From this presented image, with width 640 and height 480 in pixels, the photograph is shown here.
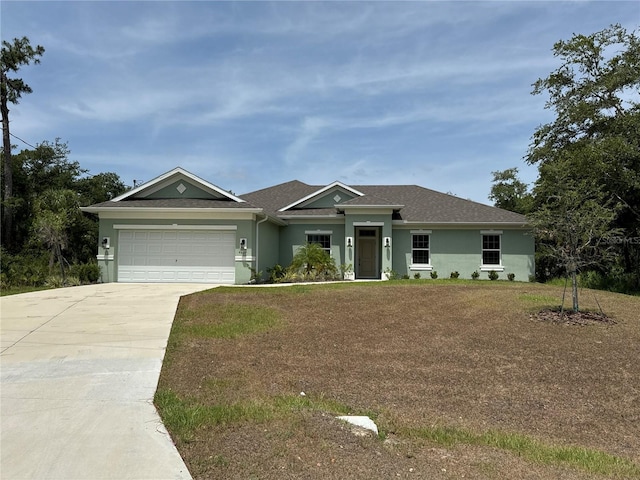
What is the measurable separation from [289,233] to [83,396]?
17.2 m

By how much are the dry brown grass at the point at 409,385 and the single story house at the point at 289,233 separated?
7.85 meters

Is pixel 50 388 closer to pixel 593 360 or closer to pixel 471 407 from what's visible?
pixel 471 407

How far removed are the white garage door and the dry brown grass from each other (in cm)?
762

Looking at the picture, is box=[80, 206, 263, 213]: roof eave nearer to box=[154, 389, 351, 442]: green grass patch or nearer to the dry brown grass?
the dry brown grass

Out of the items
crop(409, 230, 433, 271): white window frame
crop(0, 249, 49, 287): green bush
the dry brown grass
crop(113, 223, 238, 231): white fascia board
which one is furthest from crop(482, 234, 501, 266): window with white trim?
crop(0, 249, 49, 287): green bush

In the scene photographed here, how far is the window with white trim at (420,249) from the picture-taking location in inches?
856

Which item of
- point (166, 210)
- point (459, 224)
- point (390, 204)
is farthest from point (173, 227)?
point (459, 224)

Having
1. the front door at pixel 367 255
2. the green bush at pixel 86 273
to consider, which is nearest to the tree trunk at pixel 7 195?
the green bush at pixel 86 273

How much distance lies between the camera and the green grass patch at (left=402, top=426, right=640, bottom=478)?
3.94 meters

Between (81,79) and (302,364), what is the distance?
16.1 m

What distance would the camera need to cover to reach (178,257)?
60.9 feet

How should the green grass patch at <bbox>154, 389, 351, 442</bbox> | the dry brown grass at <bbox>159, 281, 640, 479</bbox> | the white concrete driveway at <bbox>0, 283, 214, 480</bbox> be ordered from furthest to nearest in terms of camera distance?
the green grass patch at <bbox>154, 389, 351, 442</bbox> → the dry brown grass at <bbox>159, 281, 640, 479</bbox> → the white concrete driveway at <bbox>0, 283, 214, 480</bbox>

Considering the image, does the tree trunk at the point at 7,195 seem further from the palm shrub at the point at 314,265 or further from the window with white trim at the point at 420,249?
the window with white trim at the point at 420,249

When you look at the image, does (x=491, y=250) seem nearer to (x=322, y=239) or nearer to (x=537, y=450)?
(x=322, y=239)
